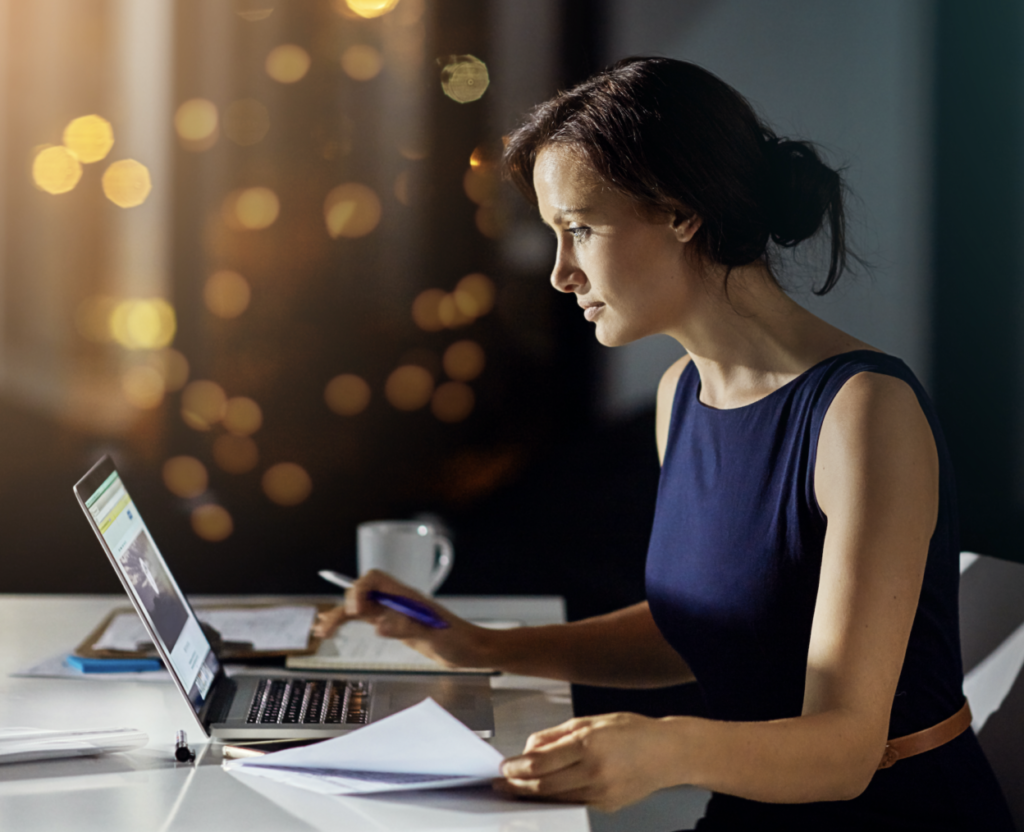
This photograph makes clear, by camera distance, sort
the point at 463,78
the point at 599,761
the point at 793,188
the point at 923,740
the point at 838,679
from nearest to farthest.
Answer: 1. the point at 599,761
2. the point at 838,679
3. the point at 923,740
4. the point at 793,188
5. the point at 463,78

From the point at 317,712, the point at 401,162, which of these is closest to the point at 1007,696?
the point at 317,712

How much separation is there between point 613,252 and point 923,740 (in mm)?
545

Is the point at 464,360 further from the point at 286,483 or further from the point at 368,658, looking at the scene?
the point at 368,658

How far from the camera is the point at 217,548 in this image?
1699 millimetres

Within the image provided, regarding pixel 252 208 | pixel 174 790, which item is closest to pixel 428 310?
pixel 252 208

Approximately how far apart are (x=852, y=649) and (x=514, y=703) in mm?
369

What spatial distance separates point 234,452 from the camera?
169 cm

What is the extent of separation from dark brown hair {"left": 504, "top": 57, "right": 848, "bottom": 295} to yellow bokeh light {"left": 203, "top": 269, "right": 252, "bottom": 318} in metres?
0.78

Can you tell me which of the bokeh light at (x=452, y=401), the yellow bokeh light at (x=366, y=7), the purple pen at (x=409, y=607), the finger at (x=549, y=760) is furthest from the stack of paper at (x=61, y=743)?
the yellow bokeh light at (x=366, y=7)

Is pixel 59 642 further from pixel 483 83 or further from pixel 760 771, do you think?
pixel 483 83

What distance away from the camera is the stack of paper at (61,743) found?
2.62 ft

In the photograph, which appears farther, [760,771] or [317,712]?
[317,712]

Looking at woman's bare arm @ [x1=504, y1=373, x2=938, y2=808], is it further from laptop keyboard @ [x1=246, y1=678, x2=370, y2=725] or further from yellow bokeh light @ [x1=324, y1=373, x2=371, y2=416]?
yellow bokeh light @ [x1=324, y1=373, x2=371, y2=416]

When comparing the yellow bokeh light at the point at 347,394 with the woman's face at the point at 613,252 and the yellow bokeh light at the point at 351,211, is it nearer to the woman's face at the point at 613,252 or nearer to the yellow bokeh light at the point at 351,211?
the yellow bokeh light at the point at 351,211
